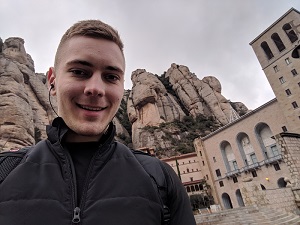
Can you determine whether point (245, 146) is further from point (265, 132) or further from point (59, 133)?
point (59, 133)

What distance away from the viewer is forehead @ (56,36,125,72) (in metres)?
1.29

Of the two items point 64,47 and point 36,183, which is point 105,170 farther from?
point 64,47

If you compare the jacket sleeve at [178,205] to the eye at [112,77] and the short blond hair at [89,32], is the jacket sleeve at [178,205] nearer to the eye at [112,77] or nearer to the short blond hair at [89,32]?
the eye at [112,77]

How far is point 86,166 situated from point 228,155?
123 feet

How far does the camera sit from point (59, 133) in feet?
4.10

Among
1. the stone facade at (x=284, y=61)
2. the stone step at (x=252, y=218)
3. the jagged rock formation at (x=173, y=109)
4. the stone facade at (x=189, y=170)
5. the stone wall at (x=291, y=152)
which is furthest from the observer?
the jagged rock formation at (x=173, y=109)

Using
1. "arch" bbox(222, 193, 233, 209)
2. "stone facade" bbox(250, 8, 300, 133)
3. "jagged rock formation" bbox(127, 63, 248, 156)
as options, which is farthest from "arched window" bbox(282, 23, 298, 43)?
"arch" bbox(222, 193, 233, 209)

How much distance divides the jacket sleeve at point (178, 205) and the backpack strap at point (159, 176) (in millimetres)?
35

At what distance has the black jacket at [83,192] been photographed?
94 cm

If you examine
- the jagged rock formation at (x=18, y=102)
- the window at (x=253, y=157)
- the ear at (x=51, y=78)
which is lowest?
the ear at (x=51, y=78)

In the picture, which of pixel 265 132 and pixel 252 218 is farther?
pixel 265 132

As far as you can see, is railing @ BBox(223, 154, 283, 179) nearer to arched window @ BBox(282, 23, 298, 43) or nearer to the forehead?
arched window @ BBox(282, 23, 298, 43)

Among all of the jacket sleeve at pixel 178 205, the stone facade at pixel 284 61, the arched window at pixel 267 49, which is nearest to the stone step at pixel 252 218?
the jacket sleeve at pixel 178 205

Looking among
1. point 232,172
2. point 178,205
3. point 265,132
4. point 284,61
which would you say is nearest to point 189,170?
point 232,172
